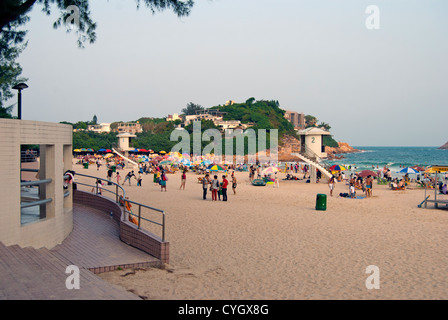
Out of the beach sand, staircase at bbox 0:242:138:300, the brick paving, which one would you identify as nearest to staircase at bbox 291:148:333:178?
the beach sand

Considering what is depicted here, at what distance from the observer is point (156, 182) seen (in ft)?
90.0

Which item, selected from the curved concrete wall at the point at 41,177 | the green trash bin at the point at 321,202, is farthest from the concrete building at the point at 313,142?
the curved concrete wall at the point at 41,177

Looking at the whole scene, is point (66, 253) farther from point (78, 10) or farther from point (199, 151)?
point (199, 151)

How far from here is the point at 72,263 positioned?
6.81m

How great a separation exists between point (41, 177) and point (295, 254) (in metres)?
5.78

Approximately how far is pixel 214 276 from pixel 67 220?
3793mm

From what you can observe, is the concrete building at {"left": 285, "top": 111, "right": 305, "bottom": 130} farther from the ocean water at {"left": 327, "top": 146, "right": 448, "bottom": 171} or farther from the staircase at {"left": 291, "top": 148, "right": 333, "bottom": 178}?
the staircase at {"left": 291, "top": 148, "right": 333, "bottom": 178}

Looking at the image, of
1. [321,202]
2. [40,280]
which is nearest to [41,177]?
[40,280]

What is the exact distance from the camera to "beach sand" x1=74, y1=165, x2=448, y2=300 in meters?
6.56

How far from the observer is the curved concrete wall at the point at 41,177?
6.53 metres

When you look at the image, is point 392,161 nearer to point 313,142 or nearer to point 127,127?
point 313,142

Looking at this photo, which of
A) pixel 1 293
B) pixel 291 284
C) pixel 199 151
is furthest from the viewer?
pixel 199 151

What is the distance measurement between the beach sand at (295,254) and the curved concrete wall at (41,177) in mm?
1699
